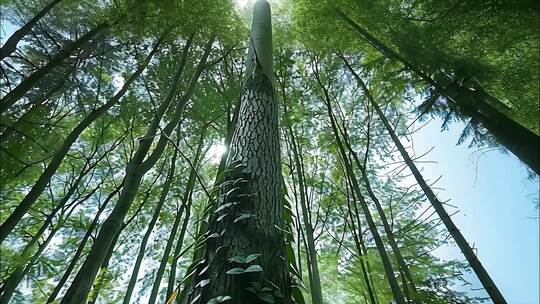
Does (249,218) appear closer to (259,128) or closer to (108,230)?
(259,128)

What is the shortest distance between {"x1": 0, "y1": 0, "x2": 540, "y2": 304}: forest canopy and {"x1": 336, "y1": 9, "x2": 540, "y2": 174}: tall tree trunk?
1cm

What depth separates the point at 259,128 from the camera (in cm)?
159

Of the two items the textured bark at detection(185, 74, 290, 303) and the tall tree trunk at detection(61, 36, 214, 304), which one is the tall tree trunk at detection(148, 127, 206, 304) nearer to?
the tall tree trunk at detection(61, 36, 214, 304)

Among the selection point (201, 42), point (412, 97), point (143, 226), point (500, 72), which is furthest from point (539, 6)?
point (143, 226)

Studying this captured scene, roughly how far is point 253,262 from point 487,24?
71.7 inches

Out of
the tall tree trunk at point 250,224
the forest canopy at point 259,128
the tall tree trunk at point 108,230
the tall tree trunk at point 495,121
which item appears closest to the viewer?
the tall tree trunk at point 250,224

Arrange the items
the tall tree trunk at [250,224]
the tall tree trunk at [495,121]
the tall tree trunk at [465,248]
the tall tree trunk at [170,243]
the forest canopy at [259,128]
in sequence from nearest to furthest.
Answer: the tall tree trunk at [250,224], the tall tree trunk at [495,121], the forest canopy at [259,128], the tall tree trunk at [465,248], the tall tree trunk at [170,243]

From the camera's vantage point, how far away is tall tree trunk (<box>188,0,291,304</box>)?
3.29ft

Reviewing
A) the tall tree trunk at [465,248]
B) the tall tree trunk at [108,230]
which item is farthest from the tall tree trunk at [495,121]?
the tall tree trunk at [108,230]

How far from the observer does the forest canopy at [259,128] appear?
1.38 m

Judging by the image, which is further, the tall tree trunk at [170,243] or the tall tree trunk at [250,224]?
the tall tree trunk at [170,243]

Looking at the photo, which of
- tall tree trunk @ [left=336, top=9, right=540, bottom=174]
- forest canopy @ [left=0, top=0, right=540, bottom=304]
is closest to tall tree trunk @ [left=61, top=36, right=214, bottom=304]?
forest canopy @ [left=0, top=0, right=540, bottom=304]

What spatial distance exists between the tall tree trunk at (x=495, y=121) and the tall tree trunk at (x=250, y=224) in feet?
3.30

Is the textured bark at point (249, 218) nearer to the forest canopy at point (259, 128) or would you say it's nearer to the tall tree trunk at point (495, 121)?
the forest canopy at point (259, 128)
